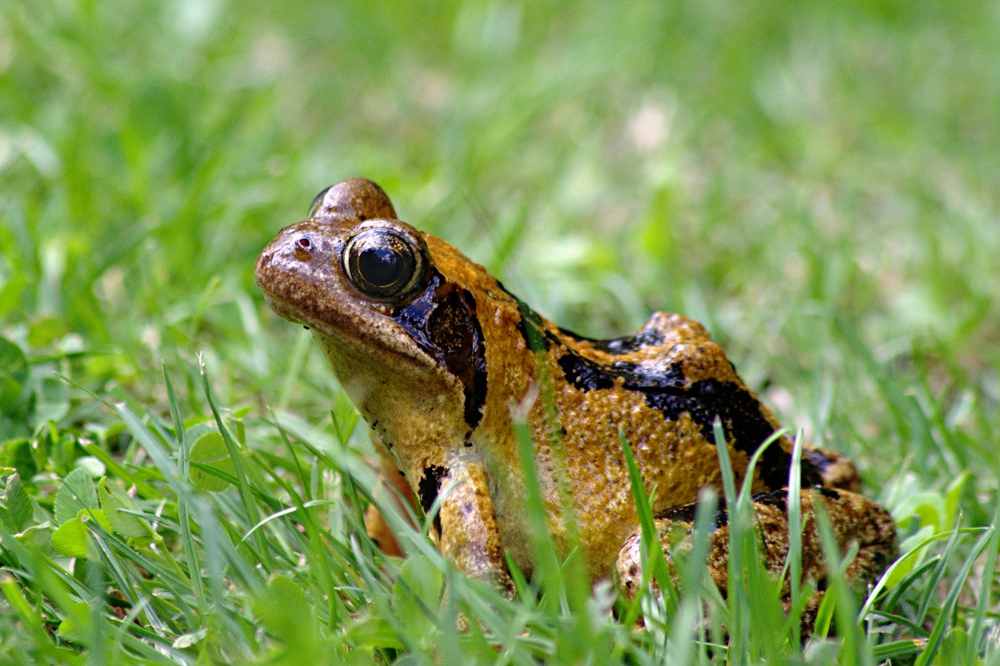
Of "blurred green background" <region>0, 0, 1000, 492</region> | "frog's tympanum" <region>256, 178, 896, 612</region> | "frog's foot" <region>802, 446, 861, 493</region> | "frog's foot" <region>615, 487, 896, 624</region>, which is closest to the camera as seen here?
"frog's foot" <region>615, 487, 896, 624</region>

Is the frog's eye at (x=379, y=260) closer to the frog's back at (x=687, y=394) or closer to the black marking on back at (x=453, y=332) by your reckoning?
the black marking on back at (x=453, y=332)

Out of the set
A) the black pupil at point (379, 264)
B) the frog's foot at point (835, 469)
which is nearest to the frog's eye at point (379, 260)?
the black pupil at point (379, 264)

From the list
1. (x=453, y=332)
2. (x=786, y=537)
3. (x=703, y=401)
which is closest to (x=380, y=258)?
(x=453, y=332)

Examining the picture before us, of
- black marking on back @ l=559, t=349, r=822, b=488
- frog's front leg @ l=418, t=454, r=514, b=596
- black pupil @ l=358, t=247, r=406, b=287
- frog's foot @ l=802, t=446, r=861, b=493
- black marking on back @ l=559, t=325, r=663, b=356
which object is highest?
black pupil @ l=358, t=247, r=406, b=287

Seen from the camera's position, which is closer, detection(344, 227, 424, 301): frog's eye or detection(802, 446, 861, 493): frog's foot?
detection(344, 227, 424, 301): frog's eye

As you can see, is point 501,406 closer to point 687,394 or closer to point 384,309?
point 384,309

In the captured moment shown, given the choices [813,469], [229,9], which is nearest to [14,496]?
[813,469]

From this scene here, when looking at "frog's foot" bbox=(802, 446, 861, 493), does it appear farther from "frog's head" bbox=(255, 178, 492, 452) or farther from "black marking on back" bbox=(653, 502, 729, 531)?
"frog's head" bbox=(255, 178, 492, 452)

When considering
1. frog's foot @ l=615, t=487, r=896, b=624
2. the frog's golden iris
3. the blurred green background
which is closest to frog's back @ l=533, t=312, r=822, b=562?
frog's foot @ l=615, t=487, r=896, b=624
